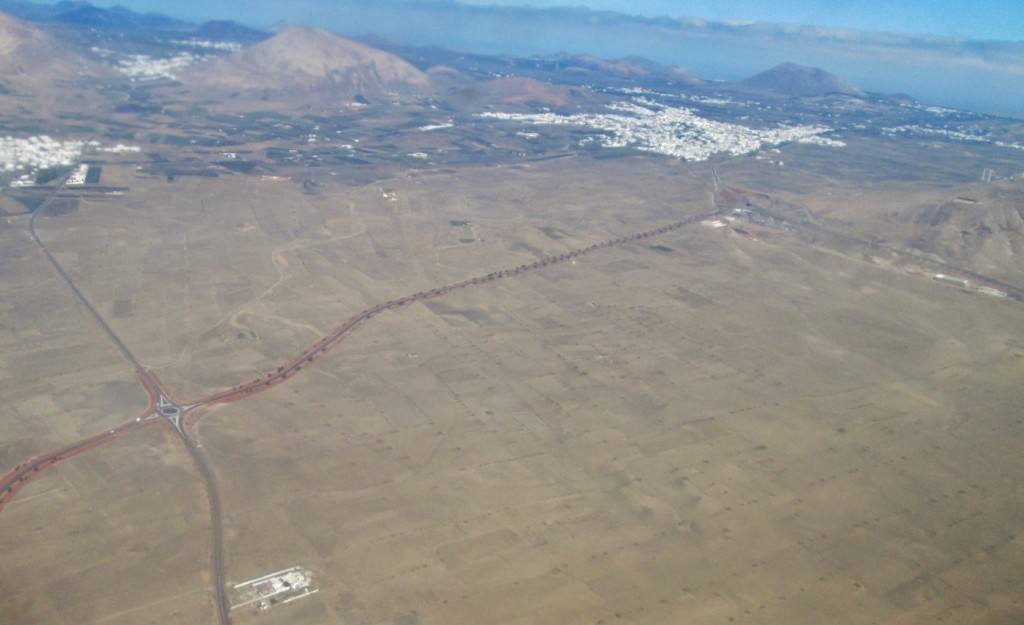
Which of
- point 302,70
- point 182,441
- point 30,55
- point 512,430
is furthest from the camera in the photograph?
point 302,70

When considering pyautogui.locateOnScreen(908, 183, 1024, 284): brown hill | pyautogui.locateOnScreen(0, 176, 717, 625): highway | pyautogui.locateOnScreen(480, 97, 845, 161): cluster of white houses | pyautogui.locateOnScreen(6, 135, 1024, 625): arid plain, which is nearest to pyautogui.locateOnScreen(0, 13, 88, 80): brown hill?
pyautogui.locateOnScreen(480, 97, 845, 161): cluster of white houses

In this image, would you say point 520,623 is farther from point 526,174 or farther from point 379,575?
point 526,174

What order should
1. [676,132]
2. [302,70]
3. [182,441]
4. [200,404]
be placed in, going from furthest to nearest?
[302,70], [676,132], [200,404], [182,441]

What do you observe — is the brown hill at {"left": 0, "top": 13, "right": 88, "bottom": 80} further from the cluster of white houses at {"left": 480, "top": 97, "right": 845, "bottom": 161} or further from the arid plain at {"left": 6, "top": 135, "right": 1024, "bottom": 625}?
the arid plain at {"left": 6, "top": 135, "right": 1024, "bottom": 625}

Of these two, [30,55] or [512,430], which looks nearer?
[512,430]

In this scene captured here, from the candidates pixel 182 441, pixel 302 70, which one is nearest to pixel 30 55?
pixel 302 70

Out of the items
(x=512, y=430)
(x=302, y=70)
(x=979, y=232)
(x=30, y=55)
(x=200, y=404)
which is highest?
(x=302, y=70)

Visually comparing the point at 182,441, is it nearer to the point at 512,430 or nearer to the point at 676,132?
the point at 512,430

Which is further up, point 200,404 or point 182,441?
point 200,404
